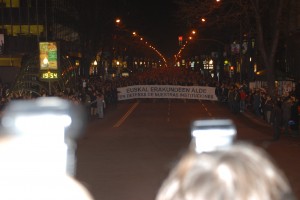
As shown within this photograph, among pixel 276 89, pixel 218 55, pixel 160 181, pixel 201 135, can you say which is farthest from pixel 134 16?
pixel 201 135

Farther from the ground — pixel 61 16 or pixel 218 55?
pixel 61 16

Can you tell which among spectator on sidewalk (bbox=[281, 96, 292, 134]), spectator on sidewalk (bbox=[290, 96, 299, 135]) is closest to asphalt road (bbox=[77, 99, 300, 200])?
spectator on sidewalk (bbox=[281, 96, 292, 134])

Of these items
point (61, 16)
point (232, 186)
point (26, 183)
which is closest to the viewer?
point (232, 186)

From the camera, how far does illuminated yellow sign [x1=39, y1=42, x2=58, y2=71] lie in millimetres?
29359

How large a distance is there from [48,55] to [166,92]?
71.1ft

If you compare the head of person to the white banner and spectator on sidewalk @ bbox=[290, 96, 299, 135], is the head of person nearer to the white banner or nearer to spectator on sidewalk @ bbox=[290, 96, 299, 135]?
spectator on sidewalk @ bbox=[290, 96, 299, 135]

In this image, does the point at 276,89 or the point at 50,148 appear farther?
the point at 276,89

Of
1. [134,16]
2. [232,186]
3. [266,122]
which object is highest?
[134,16]

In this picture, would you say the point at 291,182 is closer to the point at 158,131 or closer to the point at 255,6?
the point at 158,131

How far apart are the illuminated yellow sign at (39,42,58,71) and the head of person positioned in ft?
89.3

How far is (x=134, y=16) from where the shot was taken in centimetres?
9212

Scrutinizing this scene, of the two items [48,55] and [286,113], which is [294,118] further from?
[48,55]

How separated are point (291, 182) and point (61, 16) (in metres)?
60.8

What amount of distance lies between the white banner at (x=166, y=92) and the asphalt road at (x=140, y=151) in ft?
57.2
